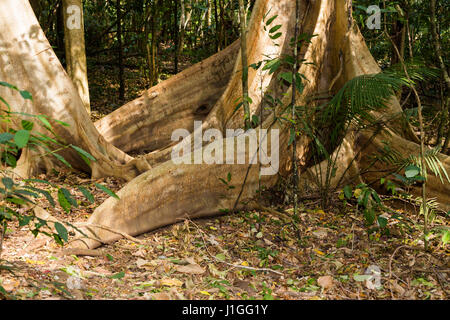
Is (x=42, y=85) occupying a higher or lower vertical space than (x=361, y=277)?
higher

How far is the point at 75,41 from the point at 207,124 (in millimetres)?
1820

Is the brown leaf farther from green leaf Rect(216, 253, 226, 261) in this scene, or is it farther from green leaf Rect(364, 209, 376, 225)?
green leaf Rect(364, 209, 376, 225)

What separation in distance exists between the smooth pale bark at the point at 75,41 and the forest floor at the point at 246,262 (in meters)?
1.79

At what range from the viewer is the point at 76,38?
4.66 metres

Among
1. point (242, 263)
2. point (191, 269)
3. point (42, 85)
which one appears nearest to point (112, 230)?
point (191, 269)

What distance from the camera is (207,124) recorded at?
402 cm

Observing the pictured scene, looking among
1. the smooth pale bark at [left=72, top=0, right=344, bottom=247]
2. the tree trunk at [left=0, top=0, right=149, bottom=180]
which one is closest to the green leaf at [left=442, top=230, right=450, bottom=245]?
the smooth pale bark at [left=72, top=0, right=344, bottom=247]

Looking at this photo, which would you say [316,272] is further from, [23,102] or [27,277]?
[23,102]

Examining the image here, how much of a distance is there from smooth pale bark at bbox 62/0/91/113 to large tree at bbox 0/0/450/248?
0.56 metres

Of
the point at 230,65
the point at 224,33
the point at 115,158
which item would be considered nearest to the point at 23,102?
the point at 115,158

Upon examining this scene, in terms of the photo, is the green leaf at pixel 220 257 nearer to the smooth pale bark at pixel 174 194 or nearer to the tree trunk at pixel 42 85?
the smooth pale bark at pixel 174 194

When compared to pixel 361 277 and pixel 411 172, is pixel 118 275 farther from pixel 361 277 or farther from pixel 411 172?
pixel 411 172

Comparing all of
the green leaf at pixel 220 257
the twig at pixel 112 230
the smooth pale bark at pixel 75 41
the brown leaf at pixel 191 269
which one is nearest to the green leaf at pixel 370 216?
the green leaf at pixel 220 257

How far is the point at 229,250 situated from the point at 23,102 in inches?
83.0
